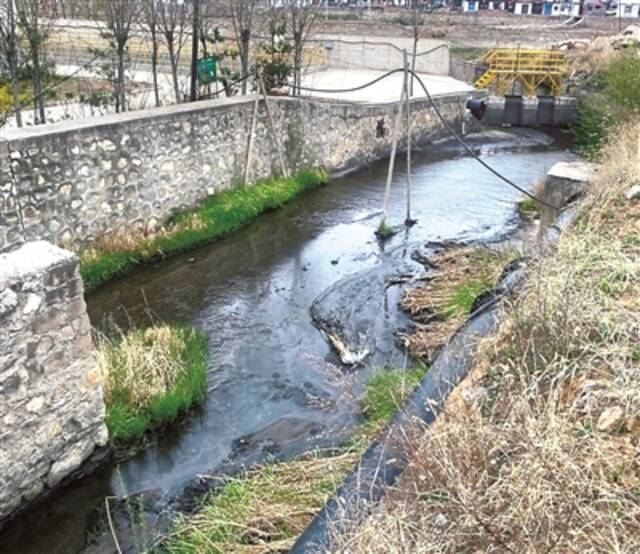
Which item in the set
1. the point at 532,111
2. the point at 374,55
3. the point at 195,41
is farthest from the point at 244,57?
the point at 374,55

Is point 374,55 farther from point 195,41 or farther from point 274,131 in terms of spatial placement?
point 274,131

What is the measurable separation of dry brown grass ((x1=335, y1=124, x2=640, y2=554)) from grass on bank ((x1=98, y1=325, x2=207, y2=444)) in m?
2.93

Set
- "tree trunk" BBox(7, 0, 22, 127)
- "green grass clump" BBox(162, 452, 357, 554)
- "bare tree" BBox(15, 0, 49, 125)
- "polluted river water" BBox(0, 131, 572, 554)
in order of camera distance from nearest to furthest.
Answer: "green grass clump" BBox(162, 452, 357, 554) < "polluted river water" BBox(0, 131, 572, 554) < "tree trunk" BBox(7, 0, 22, 127) < "bare tree" BBox(15, 0, 49, 125)

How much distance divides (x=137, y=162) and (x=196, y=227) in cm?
134

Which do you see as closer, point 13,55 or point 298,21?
point 13,55

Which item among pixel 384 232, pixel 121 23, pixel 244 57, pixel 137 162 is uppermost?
pixel 121 23

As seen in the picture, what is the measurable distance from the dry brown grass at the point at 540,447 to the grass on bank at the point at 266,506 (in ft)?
3.32

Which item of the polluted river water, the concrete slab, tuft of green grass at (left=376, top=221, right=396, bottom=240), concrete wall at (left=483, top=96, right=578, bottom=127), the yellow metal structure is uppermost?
the yellow metal structure

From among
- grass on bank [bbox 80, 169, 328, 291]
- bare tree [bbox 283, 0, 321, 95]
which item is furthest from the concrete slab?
grass on bank [bbox 80, 169, 328, 291]

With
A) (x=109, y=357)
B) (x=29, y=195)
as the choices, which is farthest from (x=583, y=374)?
(x=29, y=195)

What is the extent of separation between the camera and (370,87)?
70.4 feet

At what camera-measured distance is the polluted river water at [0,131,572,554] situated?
5664 millimetres

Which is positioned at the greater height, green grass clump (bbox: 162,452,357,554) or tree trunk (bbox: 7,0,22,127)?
tree trunk (bbox: 7,0,22,127)

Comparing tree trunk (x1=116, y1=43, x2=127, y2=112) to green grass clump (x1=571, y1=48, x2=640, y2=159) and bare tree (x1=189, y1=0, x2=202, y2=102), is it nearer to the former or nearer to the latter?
bare tree (x1=189, y1=0, x2=202, y2=102)
